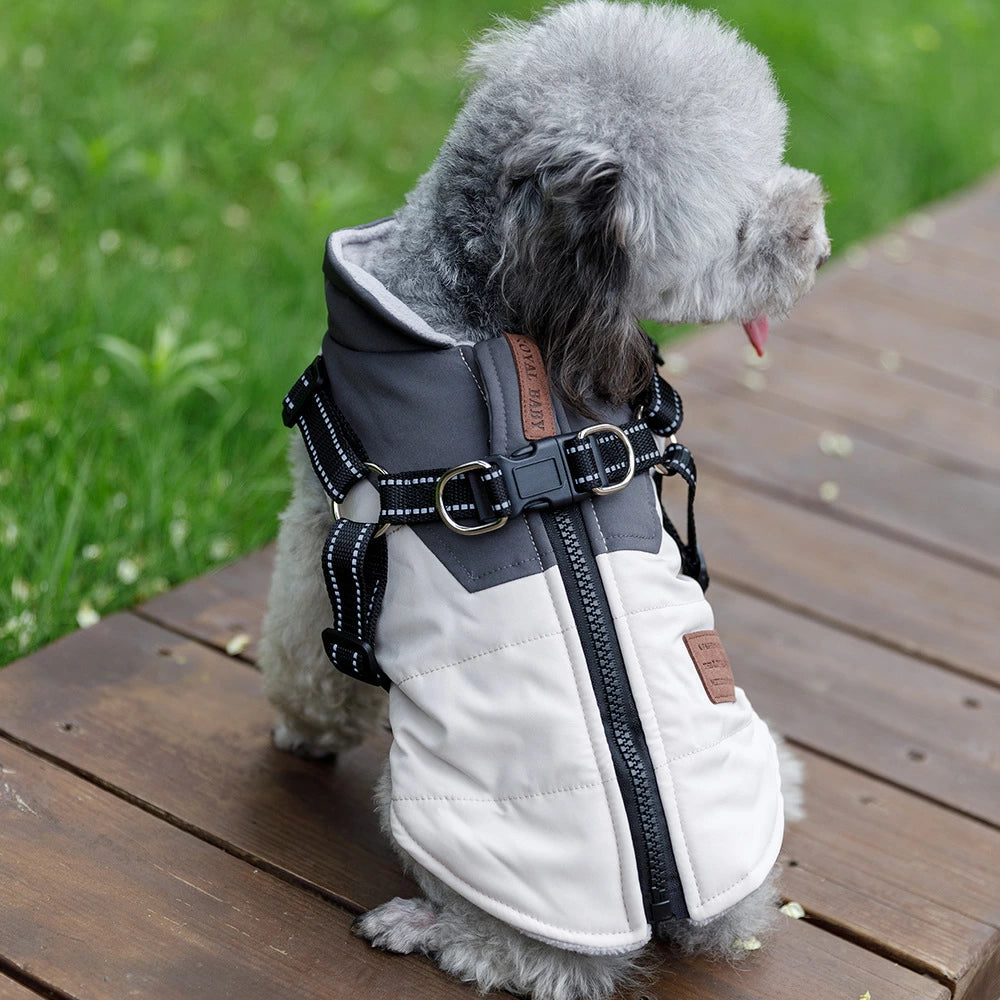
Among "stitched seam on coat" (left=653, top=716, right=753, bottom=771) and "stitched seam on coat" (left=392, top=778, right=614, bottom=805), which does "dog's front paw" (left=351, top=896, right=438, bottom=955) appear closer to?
"stitched seam on coat" (left=392, top=778, right=614, bottom=805)

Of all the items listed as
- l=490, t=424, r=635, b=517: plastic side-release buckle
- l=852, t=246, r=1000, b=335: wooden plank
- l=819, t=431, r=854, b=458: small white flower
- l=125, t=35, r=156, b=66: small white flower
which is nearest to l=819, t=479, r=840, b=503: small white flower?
l=819, t=431, r=854, b=458: small white flower

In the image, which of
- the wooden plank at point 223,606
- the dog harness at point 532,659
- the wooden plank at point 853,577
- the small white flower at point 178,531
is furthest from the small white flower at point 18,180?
the dog harness at point 532,659

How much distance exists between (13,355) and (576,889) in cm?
169

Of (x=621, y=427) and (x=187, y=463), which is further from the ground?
(x=621, y=427)

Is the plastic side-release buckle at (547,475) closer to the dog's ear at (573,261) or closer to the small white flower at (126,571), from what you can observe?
the dog's ear at (573,261)

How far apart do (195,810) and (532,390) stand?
0.77 metres

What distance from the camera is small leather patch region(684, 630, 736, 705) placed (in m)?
1.46

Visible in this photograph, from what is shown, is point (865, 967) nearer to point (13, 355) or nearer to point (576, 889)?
point (576, 889)

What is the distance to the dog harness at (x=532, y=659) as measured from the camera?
55.1 inches

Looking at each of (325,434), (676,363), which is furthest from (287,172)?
(325,434)

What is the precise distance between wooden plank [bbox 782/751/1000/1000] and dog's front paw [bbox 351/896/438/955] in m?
0.52

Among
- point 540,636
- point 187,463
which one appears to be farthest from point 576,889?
point 187,463

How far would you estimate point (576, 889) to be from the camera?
141 centimetres

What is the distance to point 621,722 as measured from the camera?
4.62ft
